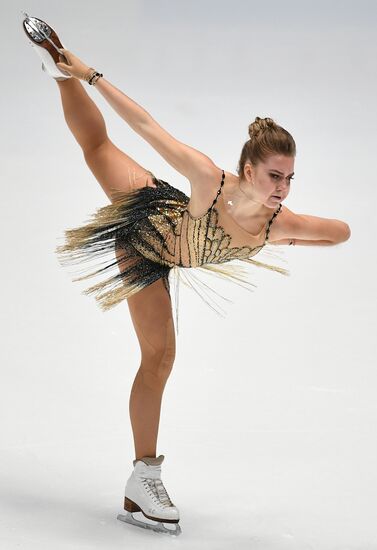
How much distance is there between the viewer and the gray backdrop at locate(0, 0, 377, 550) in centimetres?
354

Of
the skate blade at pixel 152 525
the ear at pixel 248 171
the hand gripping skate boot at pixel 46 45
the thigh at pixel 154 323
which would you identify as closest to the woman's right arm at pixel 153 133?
the ear at pixel 248 171

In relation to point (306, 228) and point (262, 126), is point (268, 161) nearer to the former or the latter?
point (262, 126)

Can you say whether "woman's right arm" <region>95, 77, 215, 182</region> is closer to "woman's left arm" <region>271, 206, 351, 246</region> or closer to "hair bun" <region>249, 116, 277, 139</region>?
"hair bun" <region>249, 116, 277, 139</region>

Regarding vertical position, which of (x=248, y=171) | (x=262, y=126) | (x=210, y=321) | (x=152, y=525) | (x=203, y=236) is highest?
(x=210, y=321)

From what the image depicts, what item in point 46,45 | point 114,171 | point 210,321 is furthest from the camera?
point 210,321

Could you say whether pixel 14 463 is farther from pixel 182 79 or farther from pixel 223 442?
pixel 182 79

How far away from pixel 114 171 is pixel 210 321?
1615 mm

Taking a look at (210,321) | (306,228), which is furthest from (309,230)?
(210,321)

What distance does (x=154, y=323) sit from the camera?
11.2ft

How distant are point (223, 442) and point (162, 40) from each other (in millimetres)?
3590

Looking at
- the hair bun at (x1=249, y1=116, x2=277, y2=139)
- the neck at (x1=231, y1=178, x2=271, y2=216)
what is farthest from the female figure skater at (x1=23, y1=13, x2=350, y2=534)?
the hair bun at (x1=249, y1=116, x2=277, y2=139)

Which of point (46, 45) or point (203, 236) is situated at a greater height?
point (46, 45)

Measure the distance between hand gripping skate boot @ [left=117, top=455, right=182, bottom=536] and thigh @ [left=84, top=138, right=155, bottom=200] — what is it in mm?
866

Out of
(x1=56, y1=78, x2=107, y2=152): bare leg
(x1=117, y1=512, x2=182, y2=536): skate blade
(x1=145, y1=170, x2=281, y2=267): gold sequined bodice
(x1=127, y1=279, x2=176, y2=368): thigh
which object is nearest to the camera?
(x1=145, y1=170, x2=281, y2=267): gold sequined bodice
